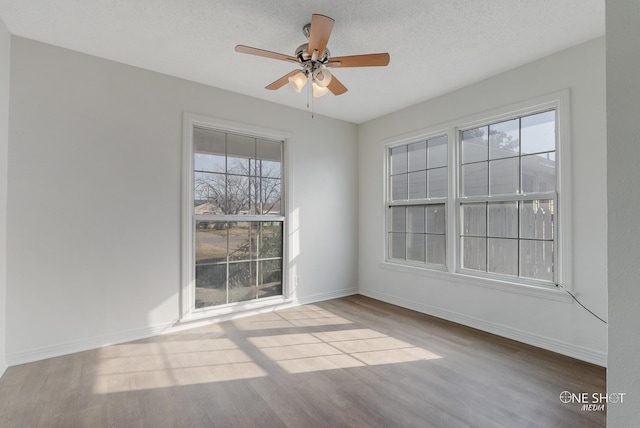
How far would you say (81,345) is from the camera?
106 inches

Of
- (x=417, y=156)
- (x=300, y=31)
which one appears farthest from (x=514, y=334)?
(x=300, y=31)

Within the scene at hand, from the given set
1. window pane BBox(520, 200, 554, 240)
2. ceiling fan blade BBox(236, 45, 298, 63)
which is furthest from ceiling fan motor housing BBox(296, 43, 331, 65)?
window pane BBox(520, 200, 554, 240)

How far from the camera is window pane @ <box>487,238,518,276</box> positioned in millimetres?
3078

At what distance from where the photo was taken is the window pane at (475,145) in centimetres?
335

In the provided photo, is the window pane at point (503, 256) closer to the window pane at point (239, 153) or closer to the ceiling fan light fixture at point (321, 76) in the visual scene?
the ceiling fan light fixture at point (321, 76)

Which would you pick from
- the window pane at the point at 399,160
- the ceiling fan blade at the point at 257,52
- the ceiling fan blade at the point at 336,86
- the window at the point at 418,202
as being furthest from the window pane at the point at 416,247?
the ceiling fan blade at the point at 257,52

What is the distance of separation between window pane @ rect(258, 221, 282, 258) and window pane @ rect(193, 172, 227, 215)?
2.02ft

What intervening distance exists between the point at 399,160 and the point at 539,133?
5.64 ft

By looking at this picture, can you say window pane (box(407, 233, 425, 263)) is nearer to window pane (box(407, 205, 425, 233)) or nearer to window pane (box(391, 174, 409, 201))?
window pane (box(407, 205, 425, 233))

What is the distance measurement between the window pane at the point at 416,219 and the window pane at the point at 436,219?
0.09 meters

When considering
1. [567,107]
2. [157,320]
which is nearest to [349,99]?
[567,107]

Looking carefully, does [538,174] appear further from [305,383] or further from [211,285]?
[211,285]

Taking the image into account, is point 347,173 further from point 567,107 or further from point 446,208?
point 567,107

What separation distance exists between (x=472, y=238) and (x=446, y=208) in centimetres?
46
